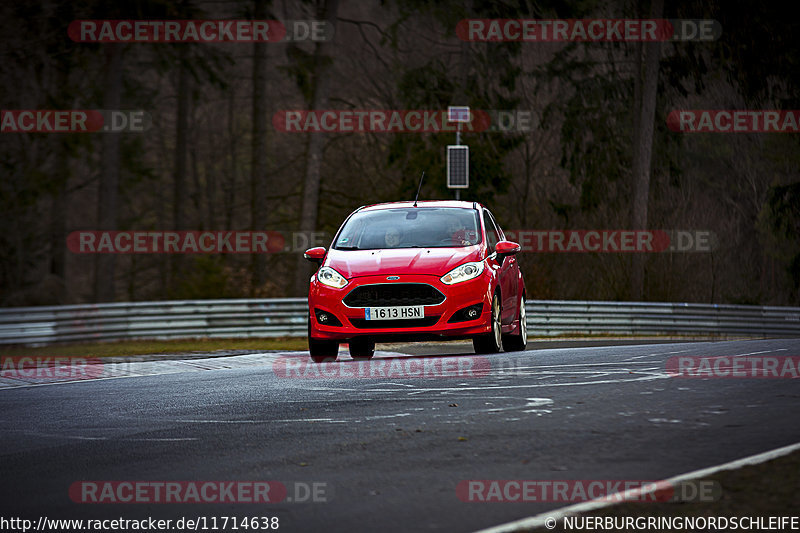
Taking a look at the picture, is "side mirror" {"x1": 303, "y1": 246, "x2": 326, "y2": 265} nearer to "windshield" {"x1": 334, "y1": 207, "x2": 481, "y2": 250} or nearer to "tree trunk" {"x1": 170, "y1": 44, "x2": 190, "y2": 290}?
"windshield" {"x1": 334, "y1": 207, "x2": 481, "y2": 250}

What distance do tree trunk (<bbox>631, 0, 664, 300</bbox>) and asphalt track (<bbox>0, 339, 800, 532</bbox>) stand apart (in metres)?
23.4

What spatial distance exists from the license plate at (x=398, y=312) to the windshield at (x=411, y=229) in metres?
1.33

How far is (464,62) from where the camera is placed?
124 feet

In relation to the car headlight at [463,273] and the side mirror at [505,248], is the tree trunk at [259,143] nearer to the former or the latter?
the side mirror at [505,248]

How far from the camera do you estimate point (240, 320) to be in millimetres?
23172

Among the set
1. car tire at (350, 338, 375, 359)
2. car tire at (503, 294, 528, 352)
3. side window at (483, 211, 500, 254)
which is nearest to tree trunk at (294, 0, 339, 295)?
car tire at (503, 294, 528, 352)

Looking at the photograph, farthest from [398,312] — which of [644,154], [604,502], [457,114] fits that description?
[644,154]

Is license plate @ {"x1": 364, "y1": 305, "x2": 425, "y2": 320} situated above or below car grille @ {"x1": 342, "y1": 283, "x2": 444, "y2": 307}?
below

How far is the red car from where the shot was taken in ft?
43.0

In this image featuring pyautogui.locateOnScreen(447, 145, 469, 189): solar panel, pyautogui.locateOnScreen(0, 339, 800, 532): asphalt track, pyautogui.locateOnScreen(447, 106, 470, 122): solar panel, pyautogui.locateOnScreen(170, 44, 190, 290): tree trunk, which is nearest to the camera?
pyautogui.locateOnScreen(0, 339, 800, 532): asphalt track

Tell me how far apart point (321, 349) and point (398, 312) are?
1.51 m

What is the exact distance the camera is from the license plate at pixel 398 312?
513 inches

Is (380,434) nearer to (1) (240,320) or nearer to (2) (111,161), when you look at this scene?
(1) (240,320)

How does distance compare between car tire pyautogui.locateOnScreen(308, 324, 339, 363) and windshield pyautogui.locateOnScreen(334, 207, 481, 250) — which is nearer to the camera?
car tire pyautogui.locateOnScreen(308, 324, 339, 363)
